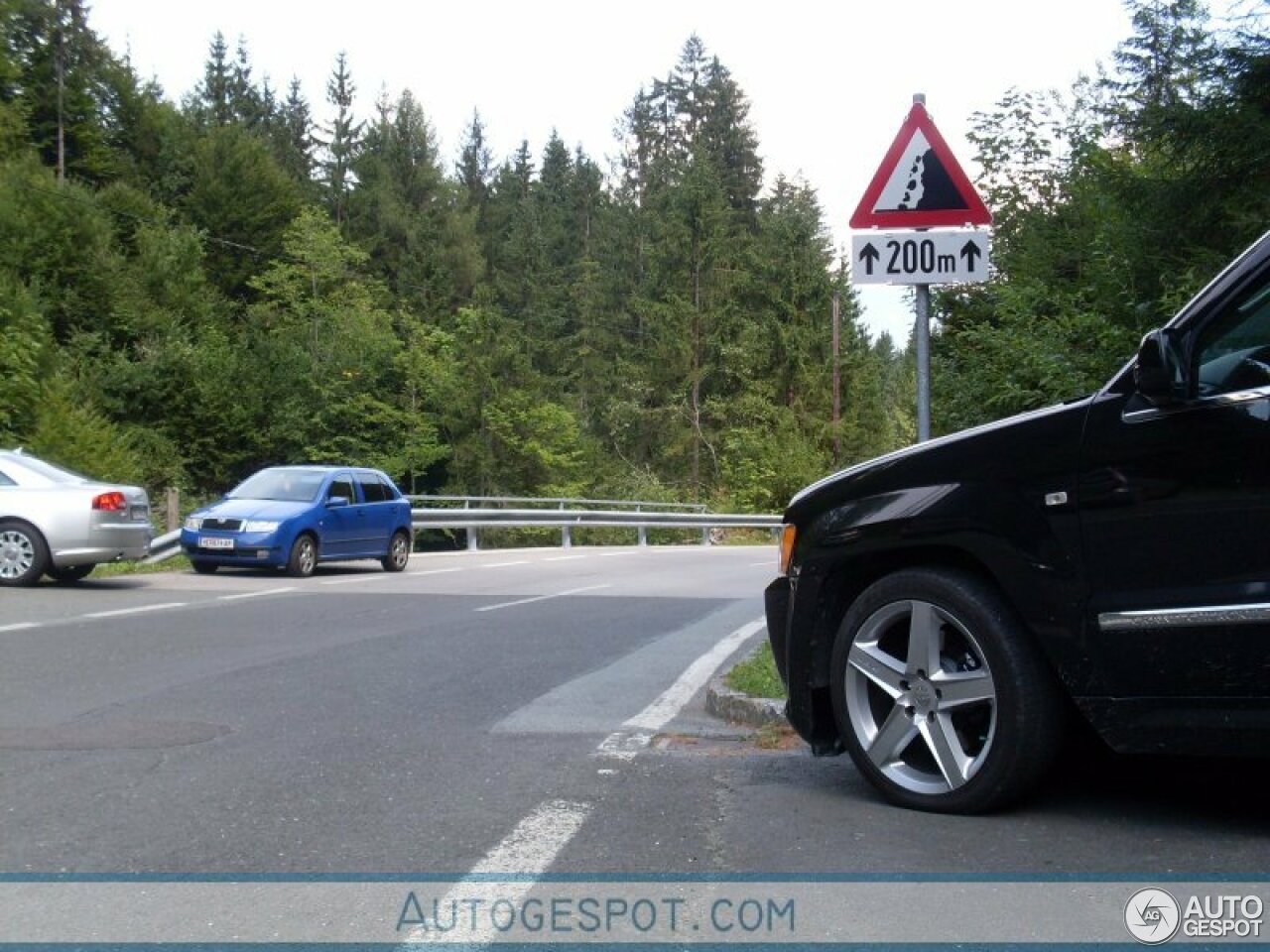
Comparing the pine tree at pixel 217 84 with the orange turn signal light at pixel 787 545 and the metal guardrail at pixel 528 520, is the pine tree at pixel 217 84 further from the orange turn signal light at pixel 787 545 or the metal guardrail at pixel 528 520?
the orange turn signal light at pixel 787 545

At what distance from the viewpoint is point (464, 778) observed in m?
5.89

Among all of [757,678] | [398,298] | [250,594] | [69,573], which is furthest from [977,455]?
[398,298]

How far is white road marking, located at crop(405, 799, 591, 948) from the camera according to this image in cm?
389

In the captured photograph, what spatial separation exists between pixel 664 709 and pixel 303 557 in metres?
12.4

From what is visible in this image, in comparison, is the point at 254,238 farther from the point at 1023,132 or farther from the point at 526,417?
the point at 1023,132

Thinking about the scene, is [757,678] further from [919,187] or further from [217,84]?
[217,84]

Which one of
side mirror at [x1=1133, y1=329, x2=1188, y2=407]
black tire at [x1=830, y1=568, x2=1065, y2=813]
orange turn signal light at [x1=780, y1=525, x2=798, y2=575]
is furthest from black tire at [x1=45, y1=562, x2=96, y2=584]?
side mirror at [x1=1133, y1=329, x2=1188, y2=407]

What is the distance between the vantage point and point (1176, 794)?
528 centimetres

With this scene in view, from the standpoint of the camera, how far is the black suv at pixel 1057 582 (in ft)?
14.4

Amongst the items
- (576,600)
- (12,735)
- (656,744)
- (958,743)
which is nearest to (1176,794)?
(958,743)

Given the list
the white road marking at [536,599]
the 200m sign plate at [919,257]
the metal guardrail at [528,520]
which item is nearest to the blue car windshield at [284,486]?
the metal guardrail at [528,520]

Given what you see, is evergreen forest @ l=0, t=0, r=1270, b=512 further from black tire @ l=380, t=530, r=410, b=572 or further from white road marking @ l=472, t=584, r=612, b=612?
white road marking @ l=472, t=584, r=612, b=612

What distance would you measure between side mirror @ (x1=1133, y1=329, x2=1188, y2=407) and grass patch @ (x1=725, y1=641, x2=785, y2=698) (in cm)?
280

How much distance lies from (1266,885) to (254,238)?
217ft
